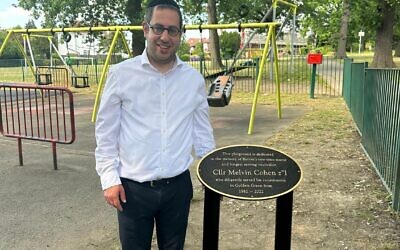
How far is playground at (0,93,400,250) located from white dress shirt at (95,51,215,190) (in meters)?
1.45

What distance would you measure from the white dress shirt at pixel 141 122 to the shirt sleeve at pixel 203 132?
178 mm

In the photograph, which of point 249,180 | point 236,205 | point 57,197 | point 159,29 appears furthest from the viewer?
point 57,197

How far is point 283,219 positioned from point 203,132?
2.05 ft

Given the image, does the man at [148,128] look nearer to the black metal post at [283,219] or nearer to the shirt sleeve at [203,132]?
the shirt sleeve at [203,132]

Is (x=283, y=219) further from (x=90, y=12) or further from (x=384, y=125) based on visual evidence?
(x=90, y=12)

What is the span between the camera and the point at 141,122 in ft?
6.93

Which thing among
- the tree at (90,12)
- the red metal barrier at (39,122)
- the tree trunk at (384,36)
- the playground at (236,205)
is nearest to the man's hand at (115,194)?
the playground at (236,205)

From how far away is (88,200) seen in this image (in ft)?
14.8

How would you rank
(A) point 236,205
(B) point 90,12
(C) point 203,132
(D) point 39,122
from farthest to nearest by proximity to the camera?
(B) point 90,12, (D) point 39,122, (A) point 236,205, (C) point 203,132

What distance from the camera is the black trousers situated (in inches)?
85.2

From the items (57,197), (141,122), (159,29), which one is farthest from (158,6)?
(57,197)

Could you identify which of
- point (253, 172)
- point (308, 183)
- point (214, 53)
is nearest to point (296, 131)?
point (308, 183)

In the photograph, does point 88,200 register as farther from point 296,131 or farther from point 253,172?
point 296,131

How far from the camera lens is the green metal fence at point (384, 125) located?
4.25 m
